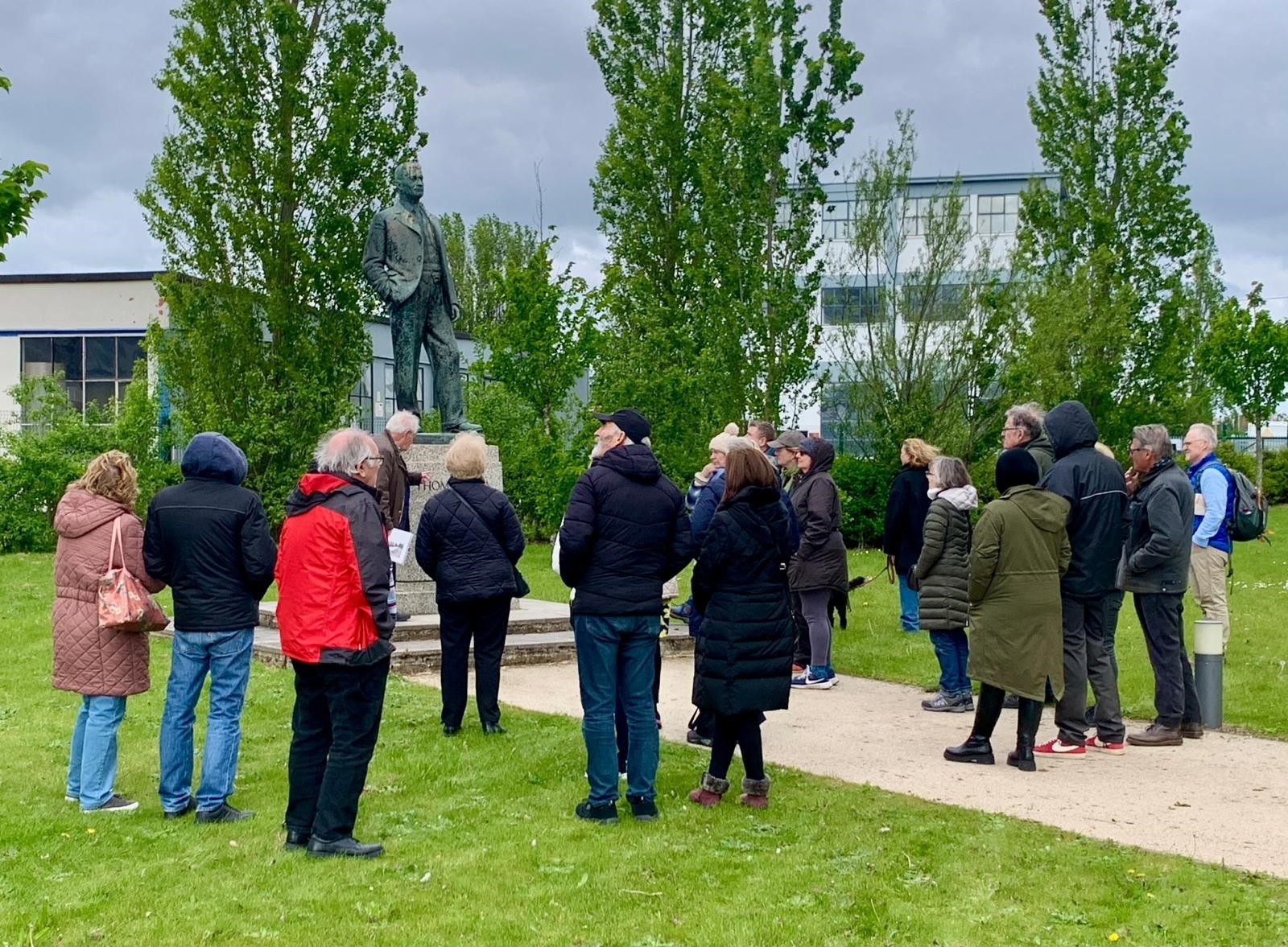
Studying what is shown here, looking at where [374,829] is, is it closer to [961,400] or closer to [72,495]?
[72,495]

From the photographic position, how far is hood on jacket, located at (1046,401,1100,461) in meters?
8.40

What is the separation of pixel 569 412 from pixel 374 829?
2018 cm

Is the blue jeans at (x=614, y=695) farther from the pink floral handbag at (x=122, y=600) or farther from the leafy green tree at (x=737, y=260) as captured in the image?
the leafy green tree at (x=737, y=260)

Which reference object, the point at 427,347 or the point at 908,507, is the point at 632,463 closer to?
the point at 908,507

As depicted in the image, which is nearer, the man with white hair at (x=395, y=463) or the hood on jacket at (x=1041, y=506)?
the hood on jacket at (x=1041, y=506)

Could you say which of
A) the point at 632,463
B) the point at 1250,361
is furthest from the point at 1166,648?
the point at 1250,361

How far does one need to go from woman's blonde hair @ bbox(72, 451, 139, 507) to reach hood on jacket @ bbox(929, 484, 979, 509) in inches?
213

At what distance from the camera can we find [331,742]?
20.3ft

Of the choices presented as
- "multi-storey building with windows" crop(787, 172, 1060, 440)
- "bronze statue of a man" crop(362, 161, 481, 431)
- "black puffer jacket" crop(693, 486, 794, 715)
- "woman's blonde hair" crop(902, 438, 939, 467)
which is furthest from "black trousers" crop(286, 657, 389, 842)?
"multi-storey building with windows" crop(787, 172, 1060, 440)

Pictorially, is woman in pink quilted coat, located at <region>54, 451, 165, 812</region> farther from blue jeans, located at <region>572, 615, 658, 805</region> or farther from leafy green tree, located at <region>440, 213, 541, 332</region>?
leafy green tree, located at <region>440, 213, 541, 332</region>

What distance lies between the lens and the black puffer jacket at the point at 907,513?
39.1 feet

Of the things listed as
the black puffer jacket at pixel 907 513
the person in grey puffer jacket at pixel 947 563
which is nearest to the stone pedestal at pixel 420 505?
the black puffer jacket at pixel 907 513

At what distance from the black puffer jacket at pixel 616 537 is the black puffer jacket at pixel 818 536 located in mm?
4005

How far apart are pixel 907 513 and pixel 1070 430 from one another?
143 inches
